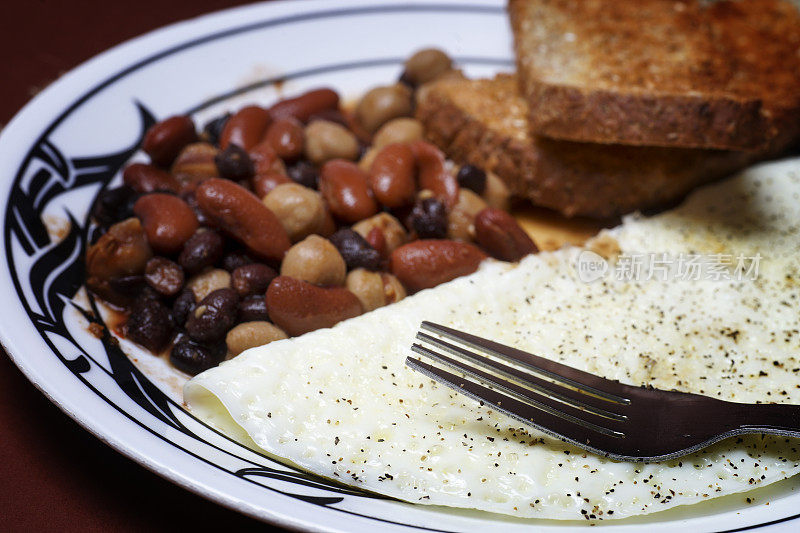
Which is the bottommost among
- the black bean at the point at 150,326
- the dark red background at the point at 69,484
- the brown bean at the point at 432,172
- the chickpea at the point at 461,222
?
the dark red background at the point at 69,484

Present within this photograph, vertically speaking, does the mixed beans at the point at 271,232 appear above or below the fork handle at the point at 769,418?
below

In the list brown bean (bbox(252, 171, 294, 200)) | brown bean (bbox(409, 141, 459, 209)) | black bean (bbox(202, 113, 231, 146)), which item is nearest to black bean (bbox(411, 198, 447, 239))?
brown bean (bbox(409, 141, 459, 209))

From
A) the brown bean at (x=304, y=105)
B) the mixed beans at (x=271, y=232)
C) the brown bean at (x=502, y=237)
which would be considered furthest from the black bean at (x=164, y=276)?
the brown bean at (x=502, y=237)

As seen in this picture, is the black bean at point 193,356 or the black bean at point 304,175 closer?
the black bean at point 193,356

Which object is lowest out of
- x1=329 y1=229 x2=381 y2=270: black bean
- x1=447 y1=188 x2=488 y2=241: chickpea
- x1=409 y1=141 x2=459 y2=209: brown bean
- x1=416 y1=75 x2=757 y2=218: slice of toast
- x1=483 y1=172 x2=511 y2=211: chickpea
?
x1=329 y1=229 x2=381 y2=270: black bean

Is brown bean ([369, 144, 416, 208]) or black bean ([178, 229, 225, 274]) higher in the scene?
brown bean ([369, 144, 416, 208])

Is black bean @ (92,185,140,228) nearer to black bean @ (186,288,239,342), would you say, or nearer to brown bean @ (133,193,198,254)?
brown bean @ (133,193,198,254)

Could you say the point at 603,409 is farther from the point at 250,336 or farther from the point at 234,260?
the point at 234,260

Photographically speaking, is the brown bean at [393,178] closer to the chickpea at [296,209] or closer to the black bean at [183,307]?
the chickpea at [296,209]
